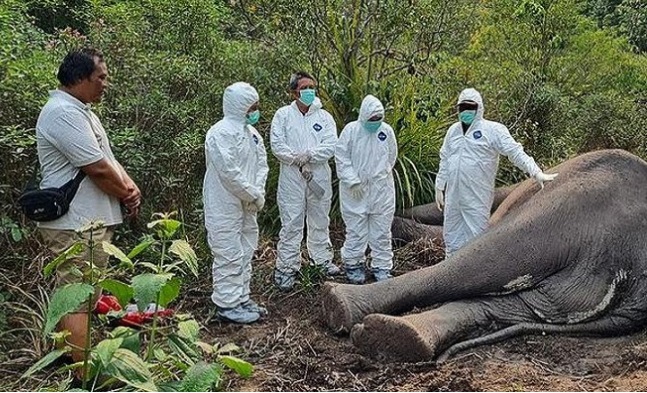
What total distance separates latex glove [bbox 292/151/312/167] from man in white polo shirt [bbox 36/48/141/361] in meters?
2.13

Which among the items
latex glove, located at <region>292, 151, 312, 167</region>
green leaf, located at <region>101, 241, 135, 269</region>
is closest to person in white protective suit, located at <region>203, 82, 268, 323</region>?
latex glove, located at <region>292, 151, 312, 167</region>

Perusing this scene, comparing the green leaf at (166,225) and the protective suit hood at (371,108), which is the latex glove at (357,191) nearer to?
the protective suit hood at (371,108)

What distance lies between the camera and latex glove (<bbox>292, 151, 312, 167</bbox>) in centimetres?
624

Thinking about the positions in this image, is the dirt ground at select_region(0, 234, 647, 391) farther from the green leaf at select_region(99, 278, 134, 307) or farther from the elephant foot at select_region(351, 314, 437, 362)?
the green leaf at select_region(99, 278, 134, 307)

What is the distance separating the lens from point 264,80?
7.86 meters

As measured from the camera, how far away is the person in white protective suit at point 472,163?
6059 millimetres

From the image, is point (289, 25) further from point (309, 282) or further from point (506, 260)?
point (506, 260)

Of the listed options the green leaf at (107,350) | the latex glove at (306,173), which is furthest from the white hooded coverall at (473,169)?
the green leaf at (107,350)

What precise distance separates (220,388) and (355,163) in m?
2.58

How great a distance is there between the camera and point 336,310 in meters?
5.02

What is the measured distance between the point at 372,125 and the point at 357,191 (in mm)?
509

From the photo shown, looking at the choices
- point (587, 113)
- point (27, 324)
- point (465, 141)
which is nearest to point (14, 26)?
point (27, 324)

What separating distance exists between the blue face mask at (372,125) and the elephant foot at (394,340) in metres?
2.15

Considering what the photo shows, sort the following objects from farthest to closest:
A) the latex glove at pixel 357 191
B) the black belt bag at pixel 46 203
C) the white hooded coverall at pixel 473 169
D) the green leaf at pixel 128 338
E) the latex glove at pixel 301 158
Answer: the latex glove at pixel 357 191 → the latex glove at pixel 301 158 → the white hooded coverall at pixel 473 169 → the black belt bag at pixel 46 203 → the green leaf at pixel 128 338
